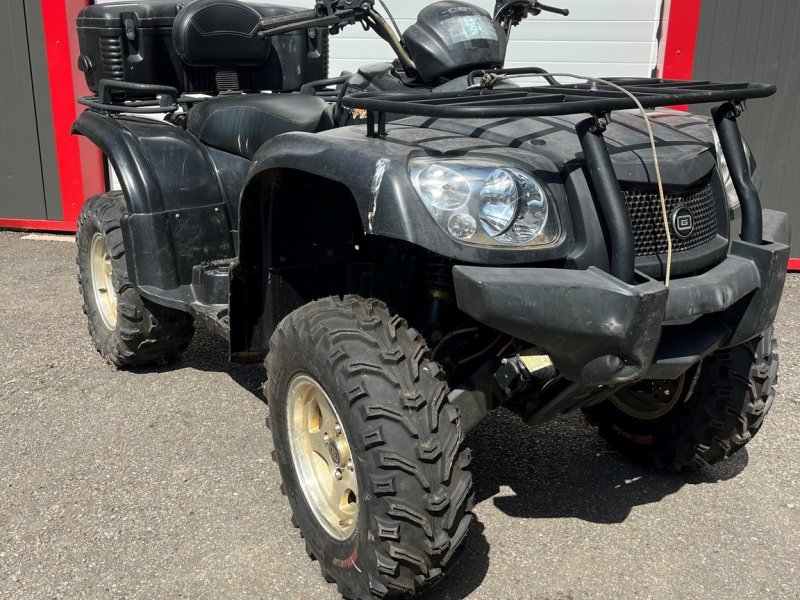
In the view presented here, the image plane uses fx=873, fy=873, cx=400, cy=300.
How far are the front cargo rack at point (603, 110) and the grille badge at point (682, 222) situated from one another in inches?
7.9

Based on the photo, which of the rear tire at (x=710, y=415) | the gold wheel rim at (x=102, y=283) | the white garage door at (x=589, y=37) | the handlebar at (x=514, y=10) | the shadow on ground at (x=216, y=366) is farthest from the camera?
the white garage door at (x=589, y=37)

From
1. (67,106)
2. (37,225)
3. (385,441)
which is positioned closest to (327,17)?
(385,441)

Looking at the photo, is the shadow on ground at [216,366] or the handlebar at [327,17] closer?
the handlebar at [327,17]

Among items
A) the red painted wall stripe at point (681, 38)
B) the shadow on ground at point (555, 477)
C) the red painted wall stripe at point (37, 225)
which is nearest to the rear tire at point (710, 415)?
Result: the shadow on ground at point (555, 477)

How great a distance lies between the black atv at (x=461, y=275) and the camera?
2340 mm

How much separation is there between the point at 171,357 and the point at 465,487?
2.79m

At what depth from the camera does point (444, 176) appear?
239 centimetres

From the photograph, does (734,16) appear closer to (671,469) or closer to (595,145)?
(671,469)

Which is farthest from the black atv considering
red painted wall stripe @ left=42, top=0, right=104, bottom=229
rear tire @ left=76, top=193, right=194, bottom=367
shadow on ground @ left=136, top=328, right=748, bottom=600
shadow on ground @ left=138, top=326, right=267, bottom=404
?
red painted wall stripe @ left=42, top=0, right=104, bottom=229

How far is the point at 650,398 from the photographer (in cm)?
362

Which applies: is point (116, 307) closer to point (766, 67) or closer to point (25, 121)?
point (25, 121)

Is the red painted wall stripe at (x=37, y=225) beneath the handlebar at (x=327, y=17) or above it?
beneath

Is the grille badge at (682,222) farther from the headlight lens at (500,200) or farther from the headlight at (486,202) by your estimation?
the headlight lens at (500,200)

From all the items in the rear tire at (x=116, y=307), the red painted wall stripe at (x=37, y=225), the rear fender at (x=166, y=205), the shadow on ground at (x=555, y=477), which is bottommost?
the red painted wall stripe at (x=37, y=225)
